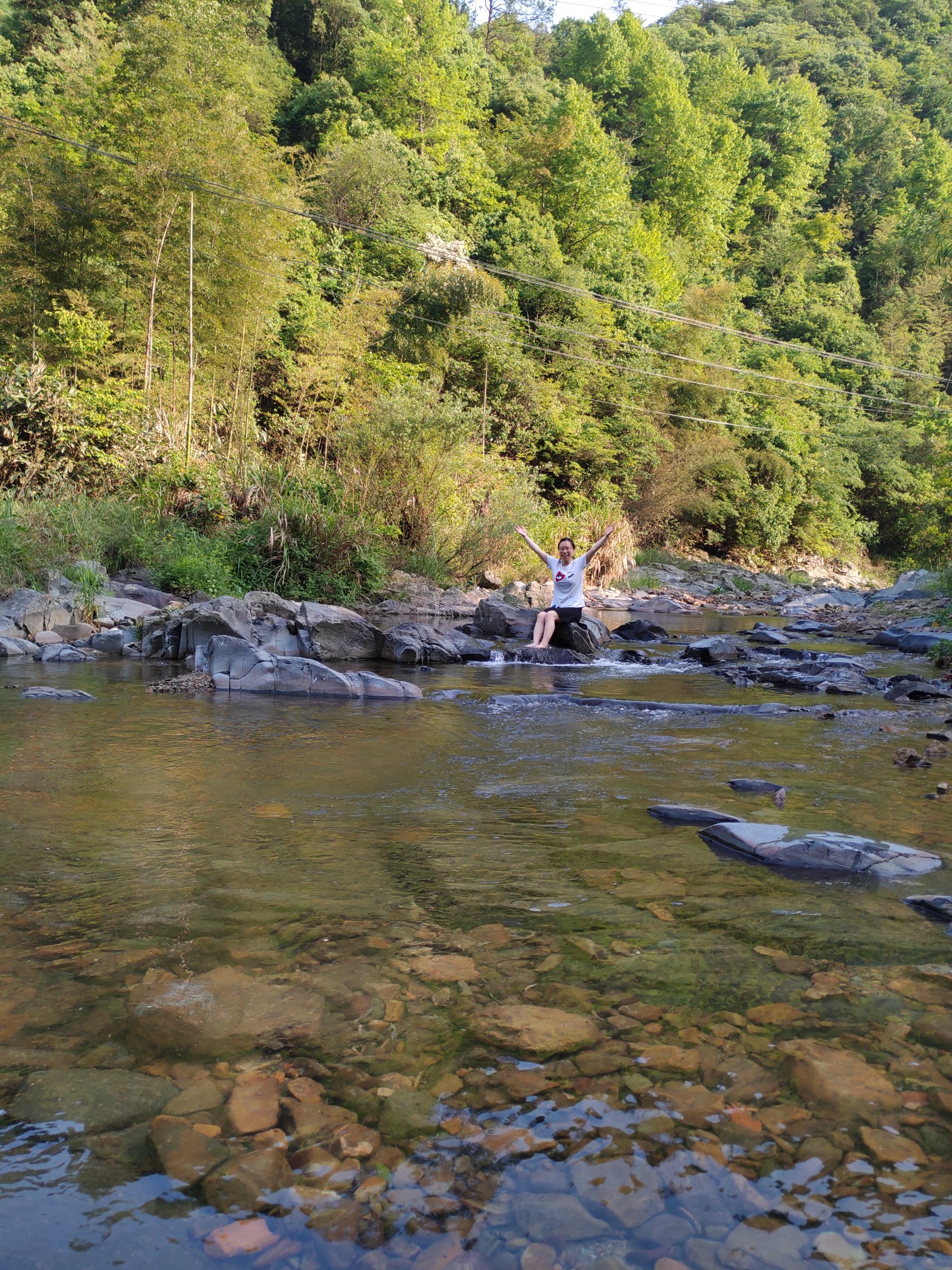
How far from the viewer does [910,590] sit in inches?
823

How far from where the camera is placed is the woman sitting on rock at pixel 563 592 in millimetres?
9977

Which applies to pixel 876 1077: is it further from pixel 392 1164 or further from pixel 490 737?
pixel 490 737

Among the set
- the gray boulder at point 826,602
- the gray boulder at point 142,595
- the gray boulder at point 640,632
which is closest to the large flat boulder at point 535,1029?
the gray boulder at point 142,595

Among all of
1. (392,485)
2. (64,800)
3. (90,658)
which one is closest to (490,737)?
(64,800)

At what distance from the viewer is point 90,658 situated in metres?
8.52

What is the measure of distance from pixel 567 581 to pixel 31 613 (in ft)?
19.5

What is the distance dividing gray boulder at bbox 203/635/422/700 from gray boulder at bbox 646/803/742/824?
3588 mm

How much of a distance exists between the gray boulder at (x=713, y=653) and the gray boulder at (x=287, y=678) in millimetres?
4042

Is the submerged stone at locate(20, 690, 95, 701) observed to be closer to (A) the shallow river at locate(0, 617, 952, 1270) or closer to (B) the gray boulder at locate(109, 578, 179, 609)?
(A) the shallow river at locate(0, 617, 952, 1270)

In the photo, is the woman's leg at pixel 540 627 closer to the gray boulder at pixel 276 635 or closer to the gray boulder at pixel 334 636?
the gray boulder at pixel 334 636

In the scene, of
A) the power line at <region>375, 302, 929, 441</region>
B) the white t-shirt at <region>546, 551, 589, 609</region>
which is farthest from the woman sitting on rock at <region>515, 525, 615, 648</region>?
the power line at <region>375, 302, 929, 441</region>

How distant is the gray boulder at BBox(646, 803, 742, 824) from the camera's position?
11.8ft

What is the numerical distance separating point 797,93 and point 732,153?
8.02 metres

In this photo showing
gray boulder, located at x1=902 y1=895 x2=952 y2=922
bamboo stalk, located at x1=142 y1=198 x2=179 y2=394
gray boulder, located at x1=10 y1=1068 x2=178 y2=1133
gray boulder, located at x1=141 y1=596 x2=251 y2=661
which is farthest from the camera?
bamboo stalk, located at x1=142 y1=198 x2=179 y2=394
